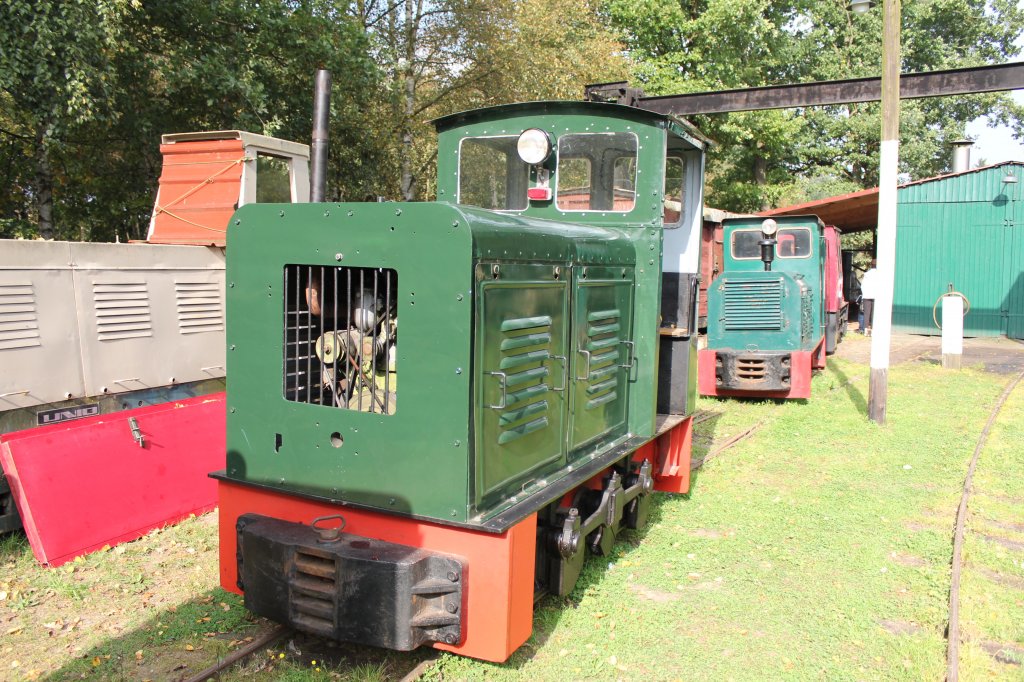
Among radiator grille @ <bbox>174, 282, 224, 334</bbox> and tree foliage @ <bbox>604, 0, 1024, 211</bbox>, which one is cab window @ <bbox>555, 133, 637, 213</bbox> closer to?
radiator grille @ <bbox>174, 282, 224, 334</bbox>

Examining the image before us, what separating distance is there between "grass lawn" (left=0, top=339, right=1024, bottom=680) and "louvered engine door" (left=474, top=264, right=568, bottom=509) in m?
→ 0.85

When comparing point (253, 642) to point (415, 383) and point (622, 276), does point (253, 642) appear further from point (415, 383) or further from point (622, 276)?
point (622, 276)

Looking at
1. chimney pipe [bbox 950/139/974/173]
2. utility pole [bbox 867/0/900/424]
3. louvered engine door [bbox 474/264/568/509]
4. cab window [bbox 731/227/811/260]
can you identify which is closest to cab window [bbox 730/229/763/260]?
cab window [bbox 731/227/811/260]

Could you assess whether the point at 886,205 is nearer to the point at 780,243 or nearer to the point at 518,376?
the point at 780,243

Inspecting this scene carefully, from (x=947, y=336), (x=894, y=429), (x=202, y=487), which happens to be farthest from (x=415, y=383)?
(x=947, y=336)

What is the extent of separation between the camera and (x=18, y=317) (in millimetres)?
4531

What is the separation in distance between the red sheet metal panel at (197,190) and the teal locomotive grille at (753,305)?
238 inches

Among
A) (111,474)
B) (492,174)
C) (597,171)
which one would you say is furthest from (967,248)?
(111,474)

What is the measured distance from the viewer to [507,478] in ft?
11.1

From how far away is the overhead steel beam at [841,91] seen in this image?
27.7ft

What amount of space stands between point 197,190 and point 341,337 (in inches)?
164

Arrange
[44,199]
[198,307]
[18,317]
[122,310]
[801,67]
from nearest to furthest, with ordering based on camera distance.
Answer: [18,317], [122,310], [198,307], [44,199], [801,67]

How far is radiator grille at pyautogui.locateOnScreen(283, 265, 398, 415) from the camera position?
326 centimetres

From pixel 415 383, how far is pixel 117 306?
3.04m
